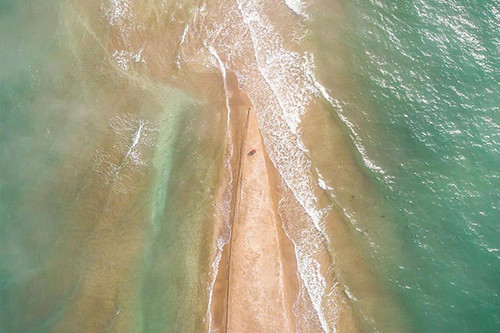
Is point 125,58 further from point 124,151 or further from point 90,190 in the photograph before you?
point 90,190

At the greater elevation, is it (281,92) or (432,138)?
(281,92)

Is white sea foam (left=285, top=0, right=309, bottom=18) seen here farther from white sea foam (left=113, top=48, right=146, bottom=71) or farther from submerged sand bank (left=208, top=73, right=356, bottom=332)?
white sea foam (left=113, top=48, right=146, bottom=71)

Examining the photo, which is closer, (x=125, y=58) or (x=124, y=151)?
(x=124, y=151)

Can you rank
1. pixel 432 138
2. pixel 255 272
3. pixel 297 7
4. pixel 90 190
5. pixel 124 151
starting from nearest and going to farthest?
1. pixel 90 190
2. pixel 255 272
3. pixel 124 151
4. pixel 432 138
5. pixel 297 7

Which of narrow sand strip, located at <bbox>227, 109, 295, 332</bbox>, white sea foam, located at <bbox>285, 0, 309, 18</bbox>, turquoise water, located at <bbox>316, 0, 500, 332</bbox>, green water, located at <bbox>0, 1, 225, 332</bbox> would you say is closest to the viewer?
green water, located at <bbox>0, 1, 225, 332</bbox>

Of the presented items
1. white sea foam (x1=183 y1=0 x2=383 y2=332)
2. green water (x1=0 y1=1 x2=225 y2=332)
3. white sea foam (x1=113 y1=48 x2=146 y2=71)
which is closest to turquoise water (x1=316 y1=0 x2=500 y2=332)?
white sea foam (x1=183 y1=0 x2=383 y2=332)

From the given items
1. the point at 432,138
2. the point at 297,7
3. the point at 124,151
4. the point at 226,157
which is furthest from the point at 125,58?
the point at 432,138
